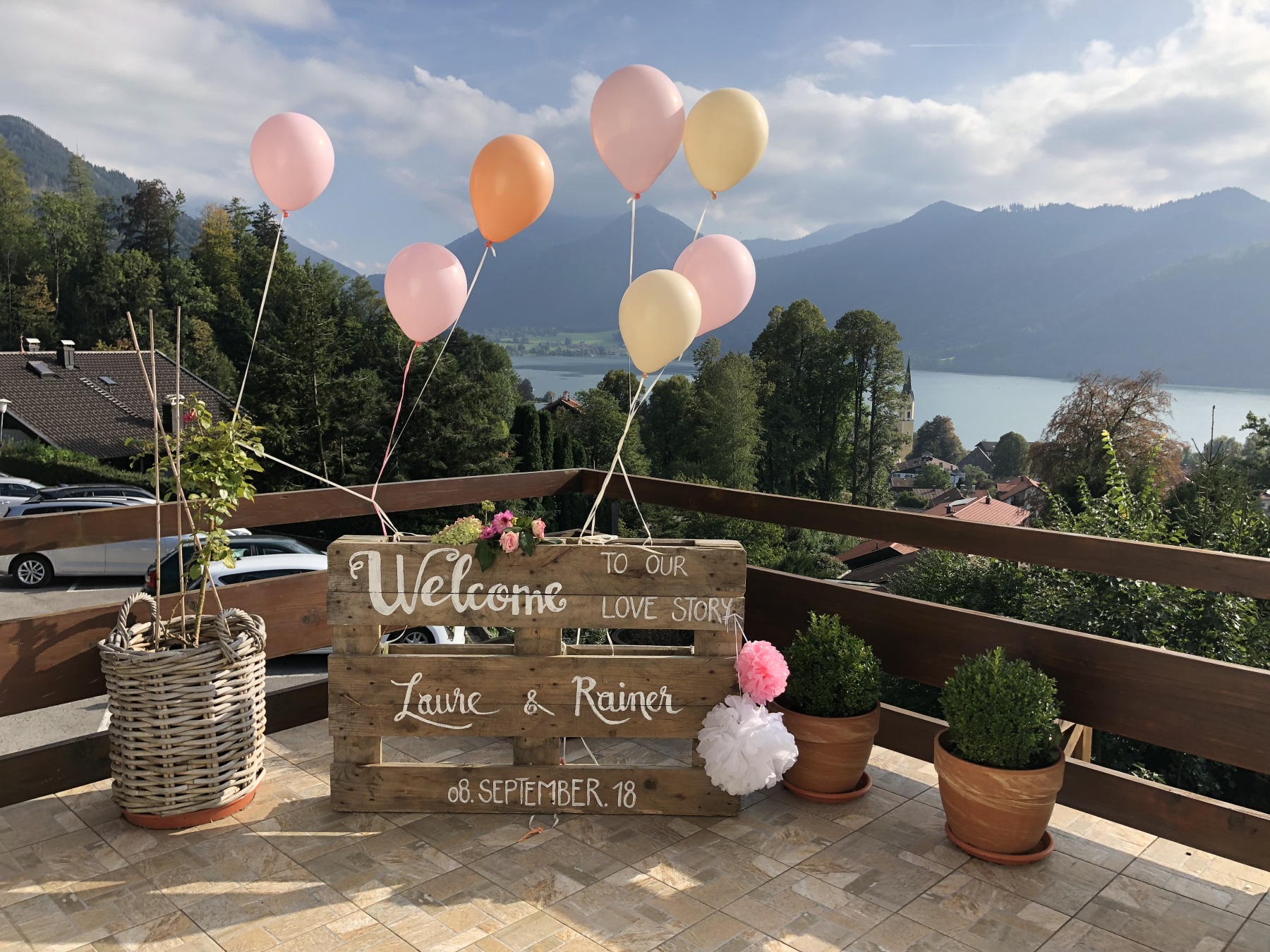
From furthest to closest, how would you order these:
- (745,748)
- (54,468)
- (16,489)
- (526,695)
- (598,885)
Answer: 1. (54,468)
2. (16,489)
3. (526,695)
4. (745,748)
5. (598,885)

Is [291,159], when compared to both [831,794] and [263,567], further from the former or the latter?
[263,567]

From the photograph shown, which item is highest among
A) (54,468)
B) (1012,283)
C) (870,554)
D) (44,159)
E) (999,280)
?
(44,159)

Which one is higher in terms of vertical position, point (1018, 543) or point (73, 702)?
point (1018, 543)

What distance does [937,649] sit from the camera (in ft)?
8.84

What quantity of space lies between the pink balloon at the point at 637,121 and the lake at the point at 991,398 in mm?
87145

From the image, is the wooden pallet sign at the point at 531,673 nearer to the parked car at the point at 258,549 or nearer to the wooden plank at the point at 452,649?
the wooden plank at the point at 452,649

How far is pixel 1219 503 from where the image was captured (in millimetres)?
20281

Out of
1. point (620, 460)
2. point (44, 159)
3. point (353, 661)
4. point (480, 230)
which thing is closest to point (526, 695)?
point (353, 661)

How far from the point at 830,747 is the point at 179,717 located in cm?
190

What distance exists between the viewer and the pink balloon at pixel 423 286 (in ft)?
10.1

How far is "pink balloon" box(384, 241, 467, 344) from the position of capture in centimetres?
308

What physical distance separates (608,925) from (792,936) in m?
0.43

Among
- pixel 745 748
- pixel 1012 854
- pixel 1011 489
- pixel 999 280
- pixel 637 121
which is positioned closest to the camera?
pixel 1012 854

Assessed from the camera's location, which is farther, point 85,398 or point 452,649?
point 85,398
